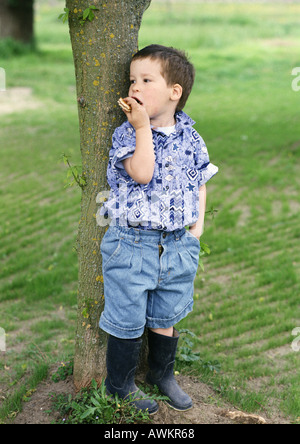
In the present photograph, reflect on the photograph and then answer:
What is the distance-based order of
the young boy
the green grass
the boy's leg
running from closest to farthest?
the young boy < the boy's leg < the green grass

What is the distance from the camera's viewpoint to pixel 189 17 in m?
28.0

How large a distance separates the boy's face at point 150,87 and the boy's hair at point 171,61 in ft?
0.07

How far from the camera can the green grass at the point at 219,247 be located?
361cm


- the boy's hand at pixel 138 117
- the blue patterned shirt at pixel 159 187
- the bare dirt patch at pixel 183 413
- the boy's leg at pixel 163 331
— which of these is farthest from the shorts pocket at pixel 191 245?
the bare dirt patch at pixel 183 413

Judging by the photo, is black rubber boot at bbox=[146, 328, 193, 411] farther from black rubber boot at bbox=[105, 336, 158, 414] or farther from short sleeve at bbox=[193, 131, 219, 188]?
short sleeve at bbox=[193, 131, 219, 188]

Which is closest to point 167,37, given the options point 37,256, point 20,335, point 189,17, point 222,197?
point 189,17

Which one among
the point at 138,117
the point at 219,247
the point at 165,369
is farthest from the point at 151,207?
the point at 219,247

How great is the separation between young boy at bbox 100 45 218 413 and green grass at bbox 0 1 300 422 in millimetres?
493

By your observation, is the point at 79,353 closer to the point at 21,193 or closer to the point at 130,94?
the point at 130,94

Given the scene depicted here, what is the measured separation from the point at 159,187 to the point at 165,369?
3.34 feet

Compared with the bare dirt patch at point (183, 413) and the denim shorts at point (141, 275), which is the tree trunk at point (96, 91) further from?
the bare dirt patch at point (183, 413)

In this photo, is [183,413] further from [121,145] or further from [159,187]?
[121,145]

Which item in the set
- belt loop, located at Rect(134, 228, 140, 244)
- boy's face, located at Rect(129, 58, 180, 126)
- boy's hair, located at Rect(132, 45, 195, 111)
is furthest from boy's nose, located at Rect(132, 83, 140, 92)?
belt loop, located at Rect(134, 228, 140, 244)

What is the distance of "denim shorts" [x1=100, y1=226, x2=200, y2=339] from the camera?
246cm
